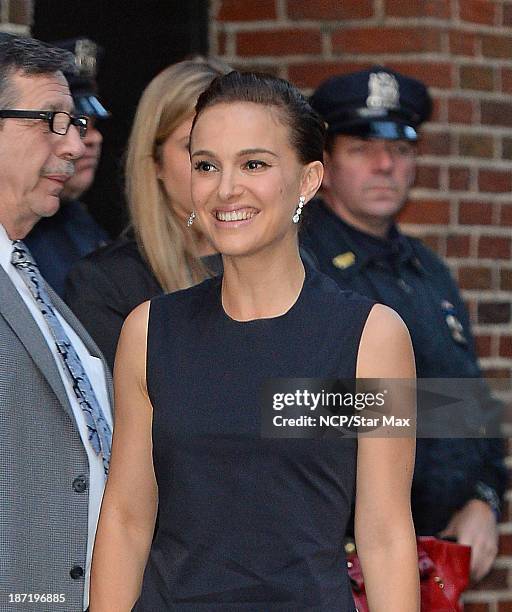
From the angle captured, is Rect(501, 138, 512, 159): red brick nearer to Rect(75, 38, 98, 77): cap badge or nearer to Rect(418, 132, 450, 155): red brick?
Rect(418, 132, 450, 155): red brick

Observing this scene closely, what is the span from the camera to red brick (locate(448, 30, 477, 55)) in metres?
4.76

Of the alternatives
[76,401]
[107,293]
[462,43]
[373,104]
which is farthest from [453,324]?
[76,401]

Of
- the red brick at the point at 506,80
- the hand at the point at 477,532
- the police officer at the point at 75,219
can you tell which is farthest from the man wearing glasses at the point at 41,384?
the red brick at the point at 506,80

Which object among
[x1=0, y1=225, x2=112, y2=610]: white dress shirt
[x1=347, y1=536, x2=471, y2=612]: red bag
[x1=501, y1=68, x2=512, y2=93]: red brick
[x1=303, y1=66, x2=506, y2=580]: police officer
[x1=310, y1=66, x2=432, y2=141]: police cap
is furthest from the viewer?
[x1=501, y1=68, x2=512, y2=93]: red brick

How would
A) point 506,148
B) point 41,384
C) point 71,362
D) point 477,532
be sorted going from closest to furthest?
point 41,384, point 71,362, point 477,532, point 506,148

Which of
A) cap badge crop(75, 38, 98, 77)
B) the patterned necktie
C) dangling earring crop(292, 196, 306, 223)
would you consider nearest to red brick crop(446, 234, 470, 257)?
cap badge crop(75, 38, 98, 77)

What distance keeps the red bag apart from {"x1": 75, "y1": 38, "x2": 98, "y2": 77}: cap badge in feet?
A: 4.77

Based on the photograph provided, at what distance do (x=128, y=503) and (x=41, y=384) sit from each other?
326 mm

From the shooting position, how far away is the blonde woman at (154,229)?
333 cm

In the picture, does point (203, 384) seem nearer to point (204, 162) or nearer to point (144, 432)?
point (144, 432)

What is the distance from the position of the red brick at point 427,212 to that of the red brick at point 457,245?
0.21 feet

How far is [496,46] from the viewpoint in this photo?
4.91m

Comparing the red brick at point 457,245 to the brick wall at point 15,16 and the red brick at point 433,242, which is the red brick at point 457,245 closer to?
the red brick at point 433,242

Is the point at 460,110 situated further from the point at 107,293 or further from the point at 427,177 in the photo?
the point at 107,293
